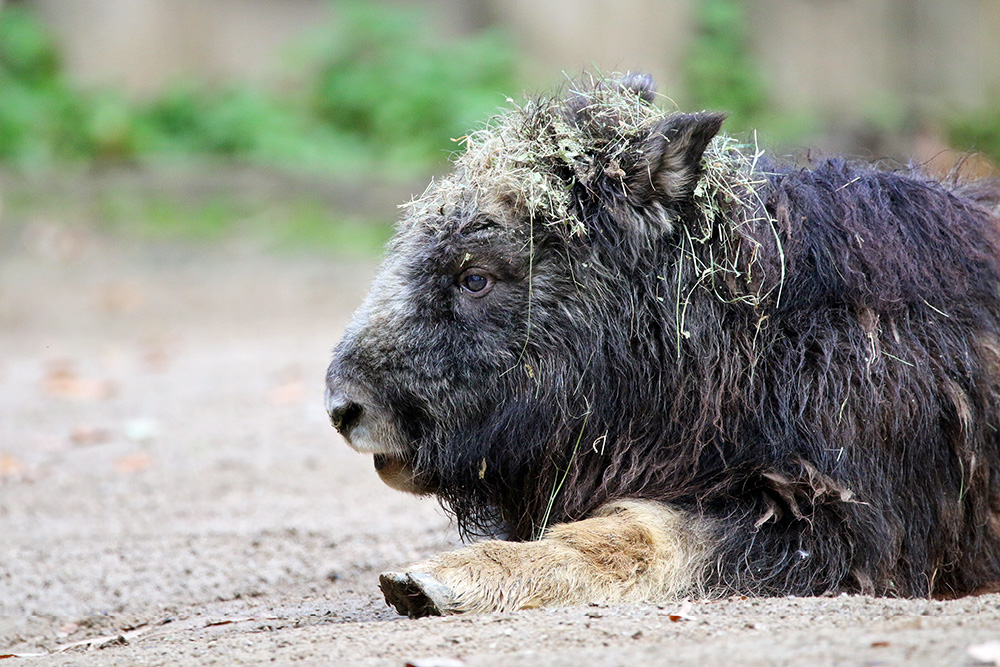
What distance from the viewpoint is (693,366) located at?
3730 mm

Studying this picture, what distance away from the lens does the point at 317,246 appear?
43.0 ft

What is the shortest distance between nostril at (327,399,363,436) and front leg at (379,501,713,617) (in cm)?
61

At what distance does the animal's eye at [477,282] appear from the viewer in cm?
382

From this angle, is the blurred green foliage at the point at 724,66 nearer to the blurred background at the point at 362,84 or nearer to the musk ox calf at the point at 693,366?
the blurred background at the point at 362,84

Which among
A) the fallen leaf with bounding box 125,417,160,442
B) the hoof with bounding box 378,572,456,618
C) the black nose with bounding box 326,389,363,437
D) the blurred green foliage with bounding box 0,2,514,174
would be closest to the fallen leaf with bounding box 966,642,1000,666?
the hoof with bounding box 378,572,456,618

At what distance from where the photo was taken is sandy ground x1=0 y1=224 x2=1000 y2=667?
295 centimetres

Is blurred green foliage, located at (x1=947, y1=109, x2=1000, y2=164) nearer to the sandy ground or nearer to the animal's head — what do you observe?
the sandy ground

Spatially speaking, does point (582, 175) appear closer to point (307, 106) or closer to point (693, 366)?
point (693, 366)

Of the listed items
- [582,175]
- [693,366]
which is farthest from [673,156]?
[693,366]

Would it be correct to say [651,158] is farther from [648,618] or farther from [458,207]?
[648,618]

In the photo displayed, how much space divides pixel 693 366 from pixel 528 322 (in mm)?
560

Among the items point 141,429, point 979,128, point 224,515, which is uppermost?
point 979,128

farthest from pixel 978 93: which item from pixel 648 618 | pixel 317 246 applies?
pixel 648 618

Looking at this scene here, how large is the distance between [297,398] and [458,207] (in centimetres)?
472
